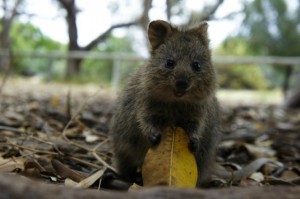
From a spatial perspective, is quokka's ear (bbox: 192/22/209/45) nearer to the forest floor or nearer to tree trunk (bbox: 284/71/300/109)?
the forest floor

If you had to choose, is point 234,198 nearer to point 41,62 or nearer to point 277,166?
point 277,166

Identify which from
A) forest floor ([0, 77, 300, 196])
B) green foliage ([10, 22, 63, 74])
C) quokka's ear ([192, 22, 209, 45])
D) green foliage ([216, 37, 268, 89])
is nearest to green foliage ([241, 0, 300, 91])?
green foliage ([216, 37, 268, 89])

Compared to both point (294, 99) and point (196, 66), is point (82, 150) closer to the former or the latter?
point (196, 66)

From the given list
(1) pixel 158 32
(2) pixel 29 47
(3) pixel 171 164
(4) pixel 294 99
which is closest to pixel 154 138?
(3) pixel 171 164

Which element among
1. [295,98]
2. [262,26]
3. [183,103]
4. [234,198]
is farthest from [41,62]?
[234,198]

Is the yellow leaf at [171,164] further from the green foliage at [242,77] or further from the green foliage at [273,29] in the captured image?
the green foliage at [273,29]

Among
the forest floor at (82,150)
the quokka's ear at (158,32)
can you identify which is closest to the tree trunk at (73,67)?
the forest floor at (82,150)
